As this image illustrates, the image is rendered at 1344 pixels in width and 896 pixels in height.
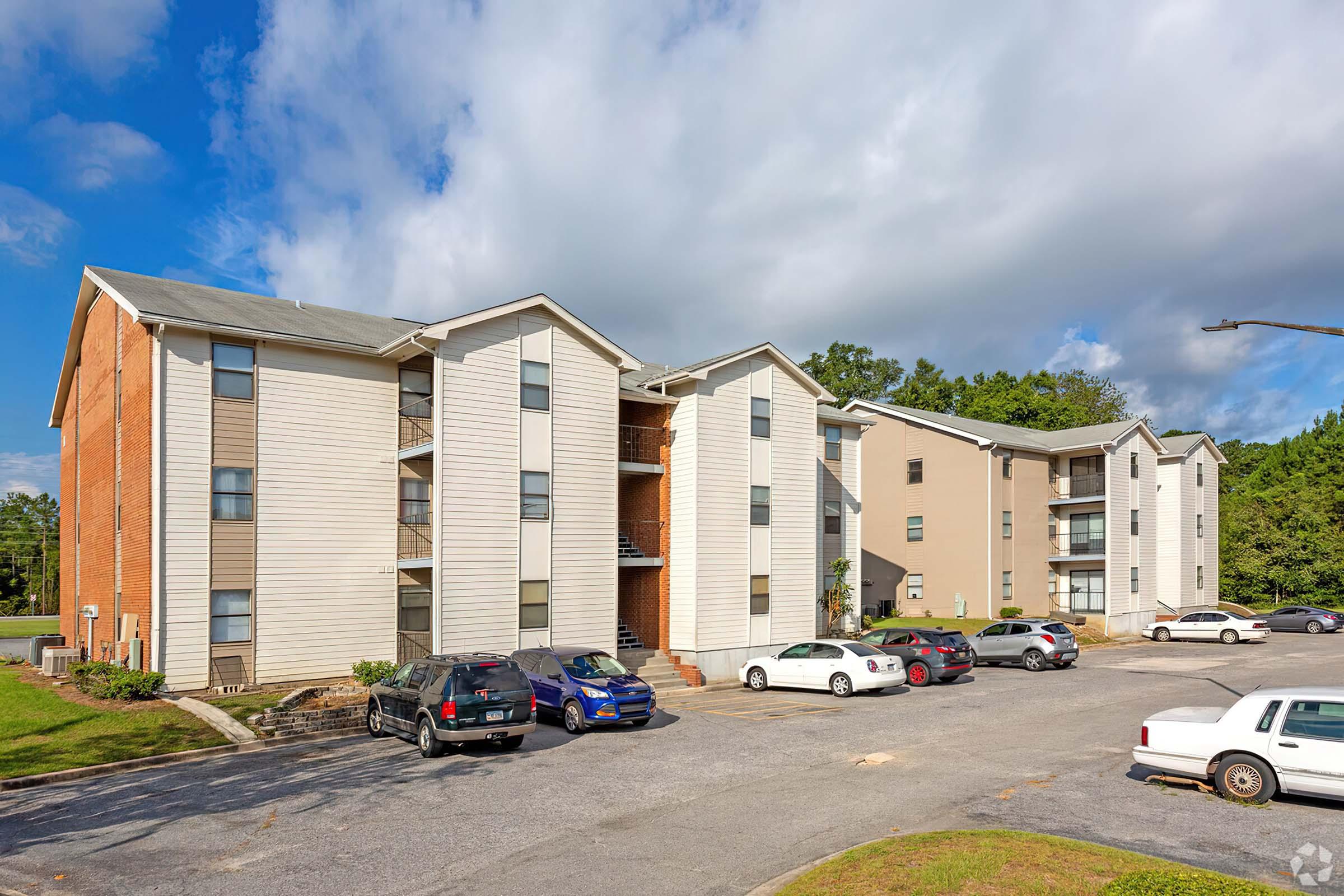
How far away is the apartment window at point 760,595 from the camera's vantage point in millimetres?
29000

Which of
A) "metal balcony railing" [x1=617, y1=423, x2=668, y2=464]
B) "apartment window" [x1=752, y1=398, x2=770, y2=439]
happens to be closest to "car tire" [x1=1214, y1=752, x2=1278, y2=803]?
"apartment window" [x1=752, y1=398, x2=770, y2=439]

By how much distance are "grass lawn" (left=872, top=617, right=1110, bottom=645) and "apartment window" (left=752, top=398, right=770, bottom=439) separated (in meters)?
13.3

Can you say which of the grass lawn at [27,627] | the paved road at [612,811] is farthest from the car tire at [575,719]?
the grass lawn at [27,627]

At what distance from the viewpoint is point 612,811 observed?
39.0ft

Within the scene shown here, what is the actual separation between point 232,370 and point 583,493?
965 cm

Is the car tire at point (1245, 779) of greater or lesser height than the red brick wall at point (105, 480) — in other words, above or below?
below

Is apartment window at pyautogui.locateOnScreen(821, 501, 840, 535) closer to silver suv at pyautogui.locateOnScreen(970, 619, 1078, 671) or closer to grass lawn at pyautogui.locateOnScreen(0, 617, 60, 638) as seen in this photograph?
silver suv at pyautogui.locateOnScreen(970, 619, 1078, 671)

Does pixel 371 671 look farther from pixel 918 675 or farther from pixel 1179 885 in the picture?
pixel 1179 885

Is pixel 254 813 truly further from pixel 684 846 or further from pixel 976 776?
pixel 976 776

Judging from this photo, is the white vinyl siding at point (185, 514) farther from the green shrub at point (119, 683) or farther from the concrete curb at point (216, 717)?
the concrete curb at point (216, 717)

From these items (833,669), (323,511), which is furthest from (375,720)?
(833,669)

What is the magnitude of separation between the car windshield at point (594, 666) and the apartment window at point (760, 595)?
9.69m

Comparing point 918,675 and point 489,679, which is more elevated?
point 489,679

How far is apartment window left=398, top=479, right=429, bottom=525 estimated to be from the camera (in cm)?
2505
